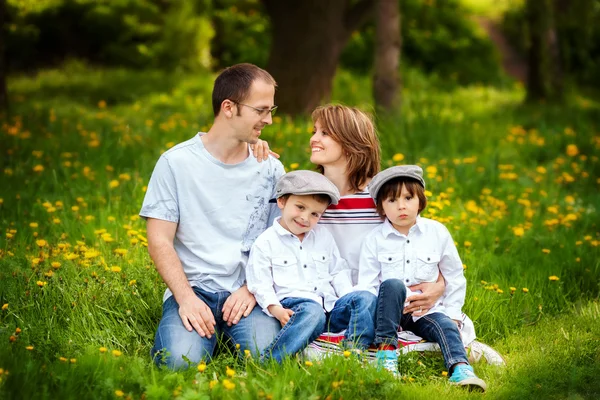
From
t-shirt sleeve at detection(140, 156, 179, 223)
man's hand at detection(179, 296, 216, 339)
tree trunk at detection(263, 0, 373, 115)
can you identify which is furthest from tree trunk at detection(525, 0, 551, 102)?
man's hand at detection(179, 296, 216, 339)

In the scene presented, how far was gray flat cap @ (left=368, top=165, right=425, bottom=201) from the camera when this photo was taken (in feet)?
12.3

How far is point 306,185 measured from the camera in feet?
12.1

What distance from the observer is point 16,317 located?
12.1 ft

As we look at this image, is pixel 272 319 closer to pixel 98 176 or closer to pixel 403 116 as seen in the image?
pixel 98 176

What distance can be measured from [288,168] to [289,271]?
2494 millimetres

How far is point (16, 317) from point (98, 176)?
8.55 feet

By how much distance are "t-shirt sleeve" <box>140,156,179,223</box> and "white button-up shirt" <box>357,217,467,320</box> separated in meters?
0.96

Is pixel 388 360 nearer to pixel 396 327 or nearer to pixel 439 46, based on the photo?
pixel 396 327

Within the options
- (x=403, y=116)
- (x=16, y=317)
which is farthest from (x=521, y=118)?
(x=16, y=317)

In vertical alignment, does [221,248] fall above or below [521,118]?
below

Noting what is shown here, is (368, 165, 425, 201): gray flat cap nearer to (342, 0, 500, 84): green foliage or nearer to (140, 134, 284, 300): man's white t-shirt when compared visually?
(140, 134, 284, 300): man's white t-shirt

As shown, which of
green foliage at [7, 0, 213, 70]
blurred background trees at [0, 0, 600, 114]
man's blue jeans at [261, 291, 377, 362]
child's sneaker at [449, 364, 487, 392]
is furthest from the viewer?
green foliage at [7, 0, 213, 70]

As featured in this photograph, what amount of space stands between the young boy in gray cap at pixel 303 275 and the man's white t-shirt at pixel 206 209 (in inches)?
5.7

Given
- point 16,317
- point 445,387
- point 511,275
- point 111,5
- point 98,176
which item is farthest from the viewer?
point 111,5
